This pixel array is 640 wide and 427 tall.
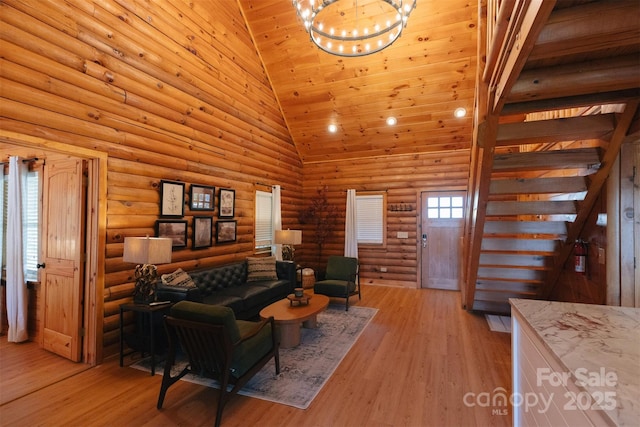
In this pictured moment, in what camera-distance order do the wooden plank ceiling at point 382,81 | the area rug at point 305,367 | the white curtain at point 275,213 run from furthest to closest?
1. the white curtain at point 275,213
2. the wooden plank ceiling at point 382,81
3. the area rug at point 305,367

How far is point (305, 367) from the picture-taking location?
2.94 metres

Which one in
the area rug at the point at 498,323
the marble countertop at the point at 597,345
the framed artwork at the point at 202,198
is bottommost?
the area rug at the point at 498,323

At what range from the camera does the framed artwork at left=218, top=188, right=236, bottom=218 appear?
15.7 feet

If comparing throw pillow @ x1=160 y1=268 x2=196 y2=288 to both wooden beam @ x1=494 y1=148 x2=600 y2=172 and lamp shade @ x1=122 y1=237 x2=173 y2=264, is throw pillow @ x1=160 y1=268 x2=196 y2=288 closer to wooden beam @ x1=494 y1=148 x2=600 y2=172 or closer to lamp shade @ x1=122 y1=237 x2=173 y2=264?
lamp shade @ x1=122 y1=237 x2=173 y2=264

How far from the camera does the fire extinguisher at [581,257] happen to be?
3.10m

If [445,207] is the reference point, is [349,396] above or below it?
below

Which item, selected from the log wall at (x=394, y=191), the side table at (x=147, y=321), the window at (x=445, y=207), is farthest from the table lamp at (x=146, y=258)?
the window at (x=445, y=207)

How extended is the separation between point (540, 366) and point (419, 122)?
5.19 metres

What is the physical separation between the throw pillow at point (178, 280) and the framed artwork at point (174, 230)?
0.46 m

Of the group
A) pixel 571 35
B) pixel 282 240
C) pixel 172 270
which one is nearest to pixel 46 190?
pixel 172 270

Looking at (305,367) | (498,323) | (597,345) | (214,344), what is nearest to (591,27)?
(597,345)

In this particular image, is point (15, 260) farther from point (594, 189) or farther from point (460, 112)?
point (460, 112)

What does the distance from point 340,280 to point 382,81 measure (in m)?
3.76

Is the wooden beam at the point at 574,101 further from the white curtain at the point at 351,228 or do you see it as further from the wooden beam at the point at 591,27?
the white curtain at the point at 351,228
